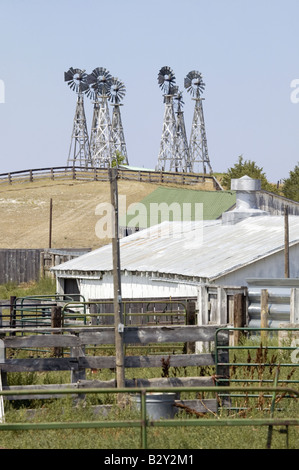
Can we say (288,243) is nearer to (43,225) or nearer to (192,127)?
(43,225)

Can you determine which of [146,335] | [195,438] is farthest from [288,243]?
[195,438]

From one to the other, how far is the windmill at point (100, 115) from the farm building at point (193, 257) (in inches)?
3305

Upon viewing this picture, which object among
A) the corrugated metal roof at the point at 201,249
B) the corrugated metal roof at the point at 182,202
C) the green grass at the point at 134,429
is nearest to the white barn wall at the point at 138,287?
the corrugated metal roof at the point at 201,249

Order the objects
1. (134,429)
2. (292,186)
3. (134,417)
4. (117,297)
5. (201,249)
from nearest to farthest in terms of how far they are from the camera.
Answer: (134,429), (134,417), (117,297), (201,249), (292,186)

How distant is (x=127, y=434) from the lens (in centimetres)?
1052

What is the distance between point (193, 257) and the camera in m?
28.9

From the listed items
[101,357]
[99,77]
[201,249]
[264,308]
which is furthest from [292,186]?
[101,357]

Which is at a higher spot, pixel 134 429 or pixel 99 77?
pixel 99 77

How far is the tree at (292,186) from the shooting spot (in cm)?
8675

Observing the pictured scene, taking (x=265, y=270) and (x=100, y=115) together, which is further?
(x=100, y=115)

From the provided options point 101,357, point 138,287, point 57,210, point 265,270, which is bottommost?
point 101,357

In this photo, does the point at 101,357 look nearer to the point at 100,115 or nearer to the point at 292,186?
the point at 292,186

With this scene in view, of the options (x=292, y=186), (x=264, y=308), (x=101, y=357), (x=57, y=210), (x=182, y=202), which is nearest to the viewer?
(x=101, y=357)

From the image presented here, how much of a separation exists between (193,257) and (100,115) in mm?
96918
